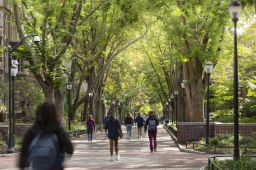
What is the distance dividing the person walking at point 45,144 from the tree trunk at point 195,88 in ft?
75.2

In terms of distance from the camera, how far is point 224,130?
2772cm

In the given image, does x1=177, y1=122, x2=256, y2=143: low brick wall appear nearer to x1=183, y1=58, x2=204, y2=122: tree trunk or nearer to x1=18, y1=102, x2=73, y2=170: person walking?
x1=183, y1=58, x2=204, y2=122: tree trunk

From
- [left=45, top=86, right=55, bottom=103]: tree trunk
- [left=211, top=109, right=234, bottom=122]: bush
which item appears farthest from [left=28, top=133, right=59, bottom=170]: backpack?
[left=211, top=109, right=234, bottom=122]: bush

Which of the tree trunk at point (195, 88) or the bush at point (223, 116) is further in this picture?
the bush at point (223, 116)

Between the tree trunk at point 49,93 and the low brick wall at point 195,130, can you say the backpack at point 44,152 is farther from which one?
the tree trunk at point 49,93

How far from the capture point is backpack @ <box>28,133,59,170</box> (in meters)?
6.63

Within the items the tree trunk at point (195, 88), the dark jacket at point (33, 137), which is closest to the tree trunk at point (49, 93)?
the tree trunk at point (195, 88)

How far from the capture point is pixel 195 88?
29641 mm

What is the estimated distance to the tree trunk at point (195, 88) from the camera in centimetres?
2939

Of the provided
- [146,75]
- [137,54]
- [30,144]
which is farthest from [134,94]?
[30,144]

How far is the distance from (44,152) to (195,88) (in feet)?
76.9

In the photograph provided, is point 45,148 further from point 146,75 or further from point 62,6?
point 146,75

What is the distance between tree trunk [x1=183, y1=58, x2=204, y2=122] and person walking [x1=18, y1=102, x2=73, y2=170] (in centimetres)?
2291

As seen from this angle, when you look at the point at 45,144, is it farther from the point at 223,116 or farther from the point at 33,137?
the point at 223,116
